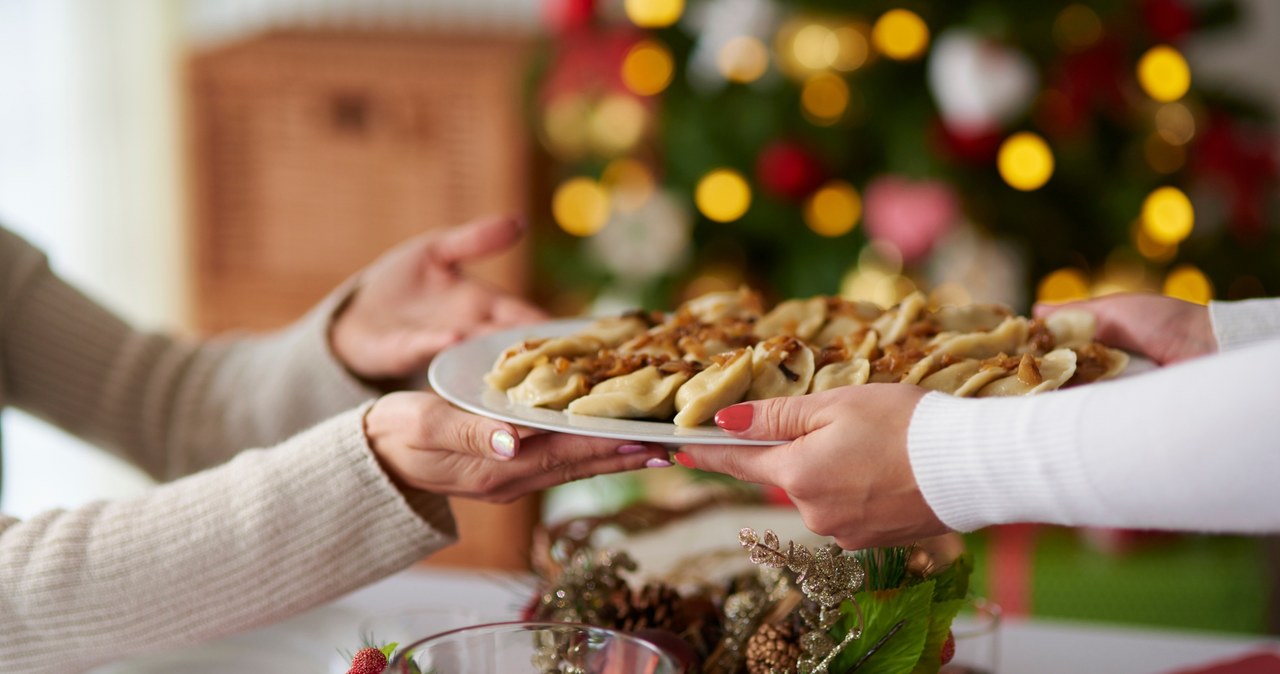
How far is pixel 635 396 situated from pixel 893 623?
0.29 meters

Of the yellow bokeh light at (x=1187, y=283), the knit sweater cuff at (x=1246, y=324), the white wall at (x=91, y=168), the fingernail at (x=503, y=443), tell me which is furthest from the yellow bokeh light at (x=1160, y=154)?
the white wall at (x=91, y=168)

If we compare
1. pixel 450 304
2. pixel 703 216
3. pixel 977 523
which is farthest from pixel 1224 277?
pixel 977 523

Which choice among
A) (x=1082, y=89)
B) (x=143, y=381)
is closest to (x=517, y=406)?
(x=143, y=381)

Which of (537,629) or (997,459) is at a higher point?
(997,459)

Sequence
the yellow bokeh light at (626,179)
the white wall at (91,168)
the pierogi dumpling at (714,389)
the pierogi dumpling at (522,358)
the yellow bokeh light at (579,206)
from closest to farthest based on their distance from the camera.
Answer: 1. the pierogi dumpling at (714,389)
2. the pierogi dumpling at (522,358)
3. the yellow bokeh light at (626,179)
4. the yellow bokeh light at (579,206)
5. the white wall at (91,168)

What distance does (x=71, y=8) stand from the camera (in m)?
3.16

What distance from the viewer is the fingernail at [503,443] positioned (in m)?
0.95

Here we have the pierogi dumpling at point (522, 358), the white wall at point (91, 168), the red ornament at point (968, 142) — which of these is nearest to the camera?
the pierogi dumpling at point (522, 358)

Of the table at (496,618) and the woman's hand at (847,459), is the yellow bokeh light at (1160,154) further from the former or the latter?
the woman's hand at (847,459)

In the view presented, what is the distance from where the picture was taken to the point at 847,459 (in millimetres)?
847

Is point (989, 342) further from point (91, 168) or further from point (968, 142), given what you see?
point (91, 168)

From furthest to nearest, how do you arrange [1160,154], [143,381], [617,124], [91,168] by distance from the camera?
[91,168]
[617,124]
[1160,154]
[143,381]

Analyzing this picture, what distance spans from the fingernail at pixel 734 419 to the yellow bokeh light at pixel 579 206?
2058 millimetres

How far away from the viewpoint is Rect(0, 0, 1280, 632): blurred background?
2.47 metres
